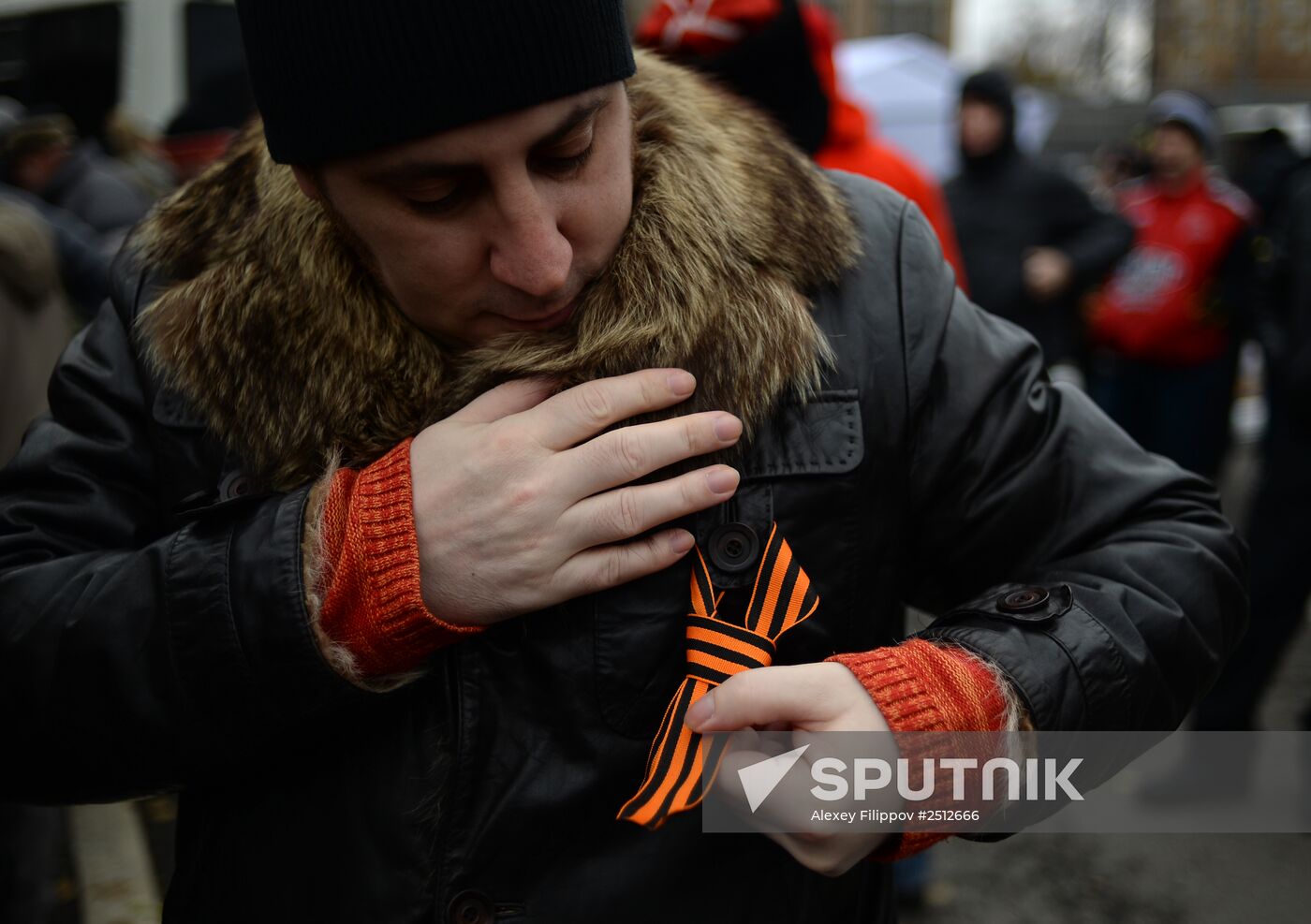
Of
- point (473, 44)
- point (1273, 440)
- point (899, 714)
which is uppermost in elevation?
point (473, 44)

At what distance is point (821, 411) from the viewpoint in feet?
4.28

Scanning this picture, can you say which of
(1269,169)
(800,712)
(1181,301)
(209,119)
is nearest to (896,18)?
(1269,169)

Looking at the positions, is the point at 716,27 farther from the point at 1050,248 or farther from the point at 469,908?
the point at 1050,248

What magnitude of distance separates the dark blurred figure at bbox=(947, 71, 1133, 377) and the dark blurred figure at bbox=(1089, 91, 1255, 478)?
613mm

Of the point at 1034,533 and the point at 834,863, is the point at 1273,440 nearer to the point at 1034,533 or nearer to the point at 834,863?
the point at 1034,533

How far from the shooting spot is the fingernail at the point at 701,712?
1122 mm

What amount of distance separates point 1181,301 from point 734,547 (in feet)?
→ 16.7

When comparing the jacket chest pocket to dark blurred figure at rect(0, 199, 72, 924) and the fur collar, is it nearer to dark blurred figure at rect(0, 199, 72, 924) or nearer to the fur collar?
the fur collar

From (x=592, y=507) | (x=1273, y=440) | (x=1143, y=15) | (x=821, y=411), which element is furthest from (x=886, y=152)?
(x=1143, y=15)

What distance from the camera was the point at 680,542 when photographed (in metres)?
1.22

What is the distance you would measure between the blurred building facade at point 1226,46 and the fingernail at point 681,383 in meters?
40.7

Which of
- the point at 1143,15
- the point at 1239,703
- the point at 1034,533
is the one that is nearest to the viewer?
the point at 1034,533

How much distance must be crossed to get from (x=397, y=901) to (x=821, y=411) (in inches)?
28.5

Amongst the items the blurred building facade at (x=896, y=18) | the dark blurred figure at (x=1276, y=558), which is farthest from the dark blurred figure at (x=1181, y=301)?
the blurred building facade at (x=896, y=18)
